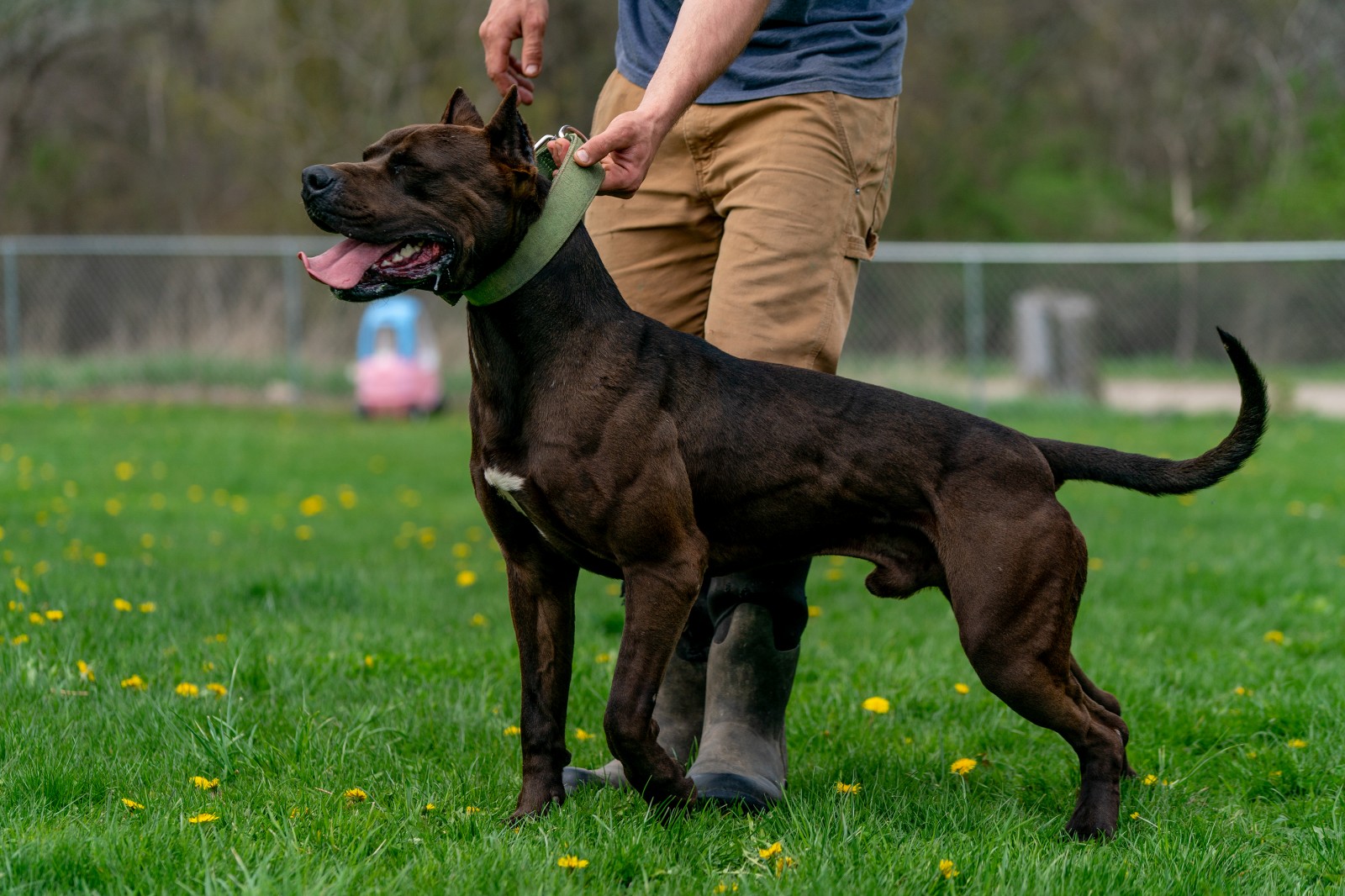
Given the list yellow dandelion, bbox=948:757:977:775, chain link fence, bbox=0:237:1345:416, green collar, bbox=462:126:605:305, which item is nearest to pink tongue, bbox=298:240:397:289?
green collar, bbox=462:126:605:305

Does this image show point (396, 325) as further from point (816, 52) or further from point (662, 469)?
point (662, 469)

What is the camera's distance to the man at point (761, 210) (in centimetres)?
329

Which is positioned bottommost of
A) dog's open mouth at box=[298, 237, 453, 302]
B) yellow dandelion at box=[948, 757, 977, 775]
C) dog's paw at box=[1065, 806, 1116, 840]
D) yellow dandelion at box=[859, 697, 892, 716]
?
yellow dandelion at box=[859, 697, 892, 716]

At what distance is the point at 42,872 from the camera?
2371 millimetres

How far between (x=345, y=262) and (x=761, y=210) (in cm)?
112

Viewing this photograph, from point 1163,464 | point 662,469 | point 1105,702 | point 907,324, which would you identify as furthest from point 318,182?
point 907,324

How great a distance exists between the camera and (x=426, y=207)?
266 cm

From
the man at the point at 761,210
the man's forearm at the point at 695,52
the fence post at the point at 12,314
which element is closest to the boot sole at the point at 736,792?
Result: the man at the point at 761,210

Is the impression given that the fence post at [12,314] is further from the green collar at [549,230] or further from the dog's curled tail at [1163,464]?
the dog's curled tail at [1163,464]

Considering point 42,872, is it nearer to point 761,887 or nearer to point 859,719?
point 761,887

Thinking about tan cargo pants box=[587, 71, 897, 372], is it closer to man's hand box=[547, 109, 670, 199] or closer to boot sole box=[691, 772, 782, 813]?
man's hand box=[547, 109, 670, 199]

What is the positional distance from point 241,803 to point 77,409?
38.4ft

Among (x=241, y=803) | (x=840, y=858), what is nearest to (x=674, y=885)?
(x=840, y=858)

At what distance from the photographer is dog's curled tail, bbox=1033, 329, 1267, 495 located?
3055 mm
